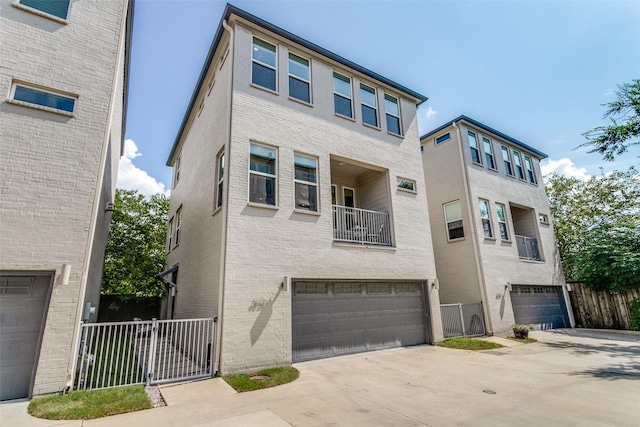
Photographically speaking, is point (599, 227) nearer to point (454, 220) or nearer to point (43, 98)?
point (454, 220)

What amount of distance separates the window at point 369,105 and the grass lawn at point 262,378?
8.64 m

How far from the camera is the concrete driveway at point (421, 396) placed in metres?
4.30

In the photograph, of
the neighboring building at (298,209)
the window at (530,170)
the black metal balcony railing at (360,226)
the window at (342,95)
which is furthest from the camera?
the window at (530,170)

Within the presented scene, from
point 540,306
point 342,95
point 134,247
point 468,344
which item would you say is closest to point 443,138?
point 342,95

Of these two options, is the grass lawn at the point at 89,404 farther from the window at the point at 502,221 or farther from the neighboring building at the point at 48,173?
the window at the point at 502,221

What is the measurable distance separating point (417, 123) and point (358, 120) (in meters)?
3.31

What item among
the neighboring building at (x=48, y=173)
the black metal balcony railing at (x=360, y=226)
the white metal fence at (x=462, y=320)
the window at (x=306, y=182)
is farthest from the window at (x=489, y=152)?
the neighboring building at (x=48, y=173)

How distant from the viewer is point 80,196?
6.01 meters

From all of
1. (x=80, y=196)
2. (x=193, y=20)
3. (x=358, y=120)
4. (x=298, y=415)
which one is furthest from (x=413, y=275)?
(x=193, y=20)

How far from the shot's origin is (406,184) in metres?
11.5

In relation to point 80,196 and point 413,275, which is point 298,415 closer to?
point 80,196

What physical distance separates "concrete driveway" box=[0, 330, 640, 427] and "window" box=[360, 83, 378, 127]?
8131 mm

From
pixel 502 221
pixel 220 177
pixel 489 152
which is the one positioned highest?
pixel 489 152

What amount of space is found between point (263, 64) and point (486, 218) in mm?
11767
